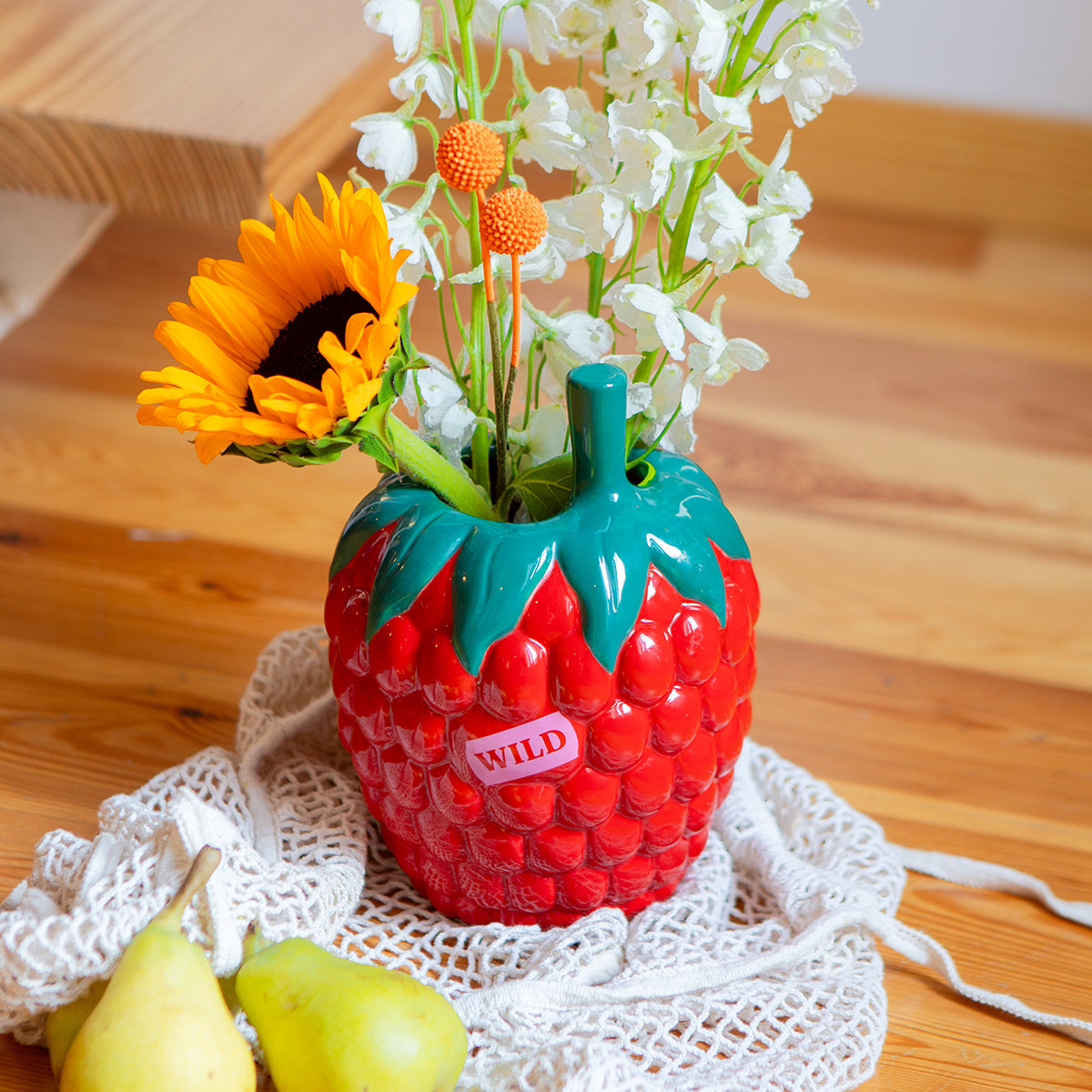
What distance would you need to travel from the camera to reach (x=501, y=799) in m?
0.52

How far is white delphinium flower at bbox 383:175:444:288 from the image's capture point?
0.48 metres

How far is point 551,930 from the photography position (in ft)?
1.88

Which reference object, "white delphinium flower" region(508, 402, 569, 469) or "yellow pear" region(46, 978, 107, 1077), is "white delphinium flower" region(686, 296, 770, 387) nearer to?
"white delphinium flower" region(508, 402, 569, 469)

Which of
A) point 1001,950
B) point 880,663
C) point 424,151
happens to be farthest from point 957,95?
point 1001,950

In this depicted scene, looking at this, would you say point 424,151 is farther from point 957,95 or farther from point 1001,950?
point 1001,950

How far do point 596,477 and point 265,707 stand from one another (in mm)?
266

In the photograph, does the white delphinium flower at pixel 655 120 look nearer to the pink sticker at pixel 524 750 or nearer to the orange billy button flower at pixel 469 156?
the orange billy button flower at pixel 469 156

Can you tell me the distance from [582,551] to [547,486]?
0.05 meters

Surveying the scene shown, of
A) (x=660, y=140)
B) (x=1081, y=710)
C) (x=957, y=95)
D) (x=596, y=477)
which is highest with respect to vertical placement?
(x=660, y=140)

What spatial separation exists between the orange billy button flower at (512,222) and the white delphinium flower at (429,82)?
0.20 ft

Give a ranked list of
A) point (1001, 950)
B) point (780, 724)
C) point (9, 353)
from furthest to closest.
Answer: point (9, 353) → point (780, 724) → point (1001, 950)

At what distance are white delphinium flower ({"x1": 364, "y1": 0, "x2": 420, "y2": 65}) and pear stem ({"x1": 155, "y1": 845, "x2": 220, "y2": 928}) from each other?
31 cm

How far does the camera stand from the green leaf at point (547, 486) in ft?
1.75

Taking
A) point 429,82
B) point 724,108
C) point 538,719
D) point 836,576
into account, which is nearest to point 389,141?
point 429,82
